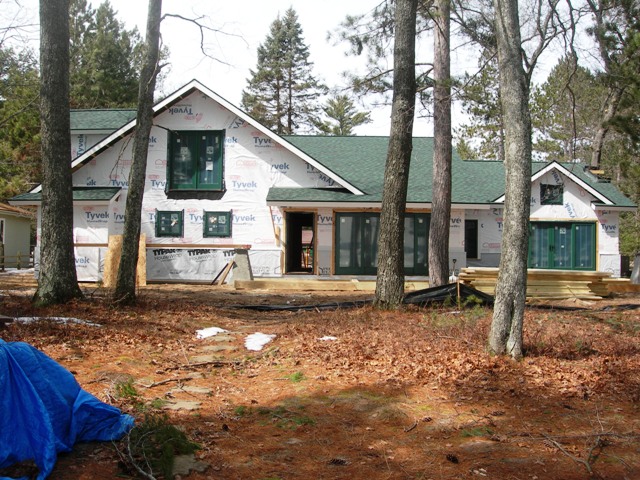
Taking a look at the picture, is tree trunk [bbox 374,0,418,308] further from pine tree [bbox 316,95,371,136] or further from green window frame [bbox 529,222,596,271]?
pine tree [bbox 316,95,371,136]

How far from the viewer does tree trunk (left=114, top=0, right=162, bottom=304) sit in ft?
38.8

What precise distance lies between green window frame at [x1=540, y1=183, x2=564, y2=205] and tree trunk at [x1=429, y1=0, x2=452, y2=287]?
27.9 ft

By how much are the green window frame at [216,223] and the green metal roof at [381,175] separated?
6.36 feet

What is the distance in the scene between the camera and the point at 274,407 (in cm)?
597

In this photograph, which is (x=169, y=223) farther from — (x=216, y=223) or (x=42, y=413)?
(x=42, y=413)

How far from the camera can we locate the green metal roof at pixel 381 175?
66.1 ft

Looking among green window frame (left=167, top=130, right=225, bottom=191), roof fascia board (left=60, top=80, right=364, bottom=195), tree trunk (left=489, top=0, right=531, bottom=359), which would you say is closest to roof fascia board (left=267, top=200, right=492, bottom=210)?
roof fascia board (left=60, top=80, right=364, bottom=195)

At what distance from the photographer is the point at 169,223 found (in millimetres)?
20672

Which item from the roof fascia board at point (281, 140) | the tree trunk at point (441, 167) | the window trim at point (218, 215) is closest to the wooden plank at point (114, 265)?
the window trim at point (218, 215)

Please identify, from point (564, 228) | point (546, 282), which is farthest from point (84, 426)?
point (564, 228)

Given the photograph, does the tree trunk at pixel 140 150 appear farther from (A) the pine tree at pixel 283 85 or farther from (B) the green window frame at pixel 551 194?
(A) the pine tree at pixel 283 85

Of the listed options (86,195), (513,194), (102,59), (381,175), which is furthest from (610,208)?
(102,59)

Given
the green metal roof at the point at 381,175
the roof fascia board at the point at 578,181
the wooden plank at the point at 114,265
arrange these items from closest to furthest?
the wooden plank at the point at 114,265 < the green metal roof at the point at 381,175 < the roof fascia board at the point at 578,181

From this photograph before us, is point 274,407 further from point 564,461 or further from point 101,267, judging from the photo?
point 101,267
